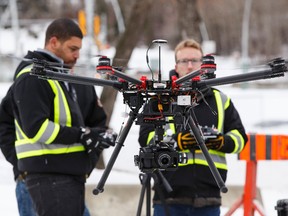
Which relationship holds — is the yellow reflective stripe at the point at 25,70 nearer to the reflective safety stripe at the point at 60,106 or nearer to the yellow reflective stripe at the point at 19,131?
the reflective safety stripe at the point at 60,106

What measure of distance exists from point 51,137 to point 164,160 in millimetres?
1327

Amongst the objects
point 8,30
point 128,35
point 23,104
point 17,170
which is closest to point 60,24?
point 23,104

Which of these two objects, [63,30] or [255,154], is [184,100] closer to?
[63,30]

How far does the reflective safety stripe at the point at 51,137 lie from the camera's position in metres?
4.69

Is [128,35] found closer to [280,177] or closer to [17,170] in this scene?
[280,177]

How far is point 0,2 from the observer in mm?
67000

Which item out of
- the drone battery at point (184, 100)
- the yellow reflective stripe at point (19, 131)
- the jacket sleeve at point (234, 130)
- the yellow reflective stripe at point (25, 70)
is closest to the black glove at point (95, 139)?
the yellow reflective stripe at point (19, 131)

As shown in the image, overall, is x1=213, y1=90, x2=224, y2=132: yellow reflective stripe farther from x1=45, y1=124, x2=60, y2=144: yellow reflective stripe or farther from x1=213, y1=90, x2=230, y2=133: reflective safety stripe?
x1=45, y1=124, x2=60, y2=144: yellow reflective stripe

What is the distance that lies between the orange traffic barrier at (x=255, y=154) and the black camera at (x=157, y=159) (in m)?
2.81

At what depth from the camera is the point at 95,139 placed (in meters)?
4.84

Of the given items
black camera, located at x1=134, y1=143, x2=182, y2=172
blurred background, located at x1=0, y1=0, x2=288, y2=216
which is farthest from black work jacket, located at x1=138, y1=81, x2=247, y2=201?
blurred background, located at x1=0, y1=0, x2=288, y2=216

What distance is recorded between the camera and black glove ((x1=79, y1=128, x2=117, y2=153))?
190 inches

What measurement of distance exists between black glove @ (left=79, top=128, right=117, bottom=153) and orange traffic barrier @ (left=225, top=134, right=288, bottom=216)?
1.80m

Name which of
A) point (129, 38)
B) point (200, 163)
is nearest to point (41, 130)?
point (200, 163)
